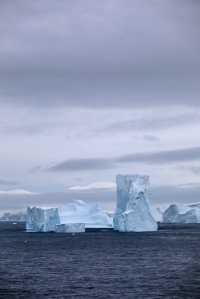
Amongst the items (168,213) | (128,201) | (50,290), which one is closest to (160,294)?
(50,290)

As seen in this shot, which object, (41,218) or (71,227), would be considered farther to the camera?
(71,227)

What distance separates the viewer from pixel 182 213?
17000 centimetres

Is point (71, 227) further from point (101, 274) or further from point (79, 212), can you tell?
point (101, 274)

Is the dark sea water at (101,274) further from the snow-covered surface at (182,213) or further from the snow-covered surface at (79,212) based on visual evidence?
the snow-covered surface at (182,213)

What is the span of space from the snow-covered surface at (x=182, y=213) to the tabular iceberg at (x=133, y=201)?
54.4 m

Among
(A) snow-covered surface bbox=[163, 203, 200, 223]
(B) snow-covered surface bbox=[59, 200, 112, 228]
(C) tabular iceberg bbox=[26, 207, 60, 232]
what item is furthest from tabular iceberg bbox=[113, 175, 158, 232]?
(A) snow-covered surface bbox=[163, 203, 200, 223]

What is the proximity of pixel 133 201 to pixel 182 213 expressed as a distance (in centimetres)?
6868

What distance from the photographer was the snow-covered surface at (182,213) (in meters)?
167

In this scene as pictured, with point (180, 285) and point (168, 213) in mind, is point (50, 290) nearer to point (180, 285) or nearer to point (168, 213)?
point (180, 285)

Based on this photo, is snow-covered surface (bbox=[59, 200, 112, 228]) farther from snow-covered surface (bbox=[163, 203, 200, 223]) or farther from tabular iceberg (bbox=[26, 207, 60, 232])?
snow-covered surface (bbox=[163, 203, 200, 223])

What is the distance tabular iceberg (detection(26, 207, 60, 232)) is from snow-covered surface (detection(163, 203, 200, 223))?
39070mm

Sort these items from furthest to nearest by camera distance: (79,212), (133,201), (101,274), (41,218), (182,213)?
(182,213), (79,212), (41,218), (133,201), (101,274)

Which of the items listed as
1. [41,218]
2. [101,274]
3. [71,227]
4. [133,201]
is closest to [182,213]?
[71,227]

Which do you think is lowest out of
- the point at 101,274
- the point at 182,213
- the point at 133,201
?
the point at 101,274
